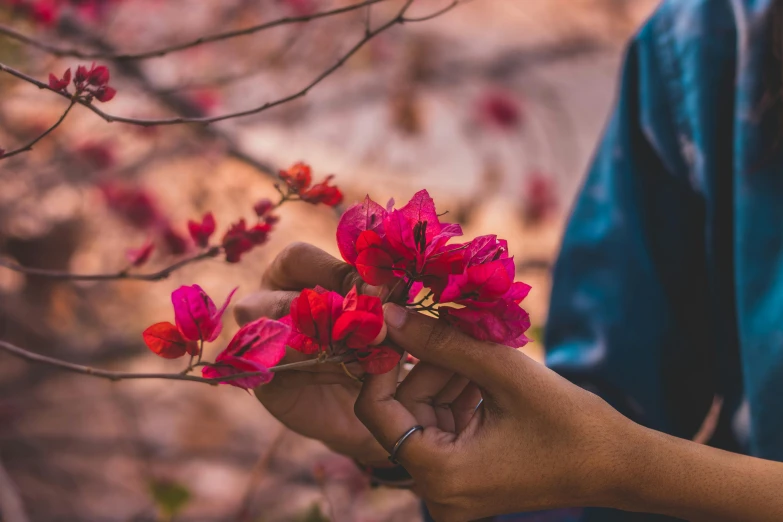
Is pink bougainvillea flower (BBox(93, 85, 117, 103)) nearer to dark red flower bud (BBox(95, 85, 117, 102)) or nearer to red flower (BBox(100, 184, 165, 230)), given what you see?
dark red flower bud (BBox(95, 85, 117, 102))

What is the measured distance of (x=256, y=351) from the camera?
1.22ft

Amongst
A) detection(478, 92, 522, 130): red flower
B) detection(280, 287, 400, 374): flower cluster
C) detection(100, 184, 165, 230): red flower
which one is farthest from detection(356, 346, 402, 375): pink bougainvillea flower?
detection(478, 92, 522, 130): red flower

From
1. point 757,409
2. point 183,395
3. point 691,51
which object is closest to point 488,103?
point 183,395

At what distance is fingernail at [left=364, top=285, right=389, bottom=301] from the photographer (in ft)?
1.28

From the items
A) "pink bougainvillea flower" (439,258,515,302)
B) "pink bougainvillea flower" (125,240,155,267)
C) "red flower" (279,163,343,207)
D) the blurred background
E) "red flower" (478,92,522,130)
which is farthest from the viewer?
"red flower" (478,92,522,130)

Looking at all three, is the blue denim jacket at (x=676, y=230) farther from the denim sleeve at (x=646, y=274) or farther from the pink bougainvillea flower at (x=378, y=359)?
the pink bougainvillea flower at (x=378, y=359)

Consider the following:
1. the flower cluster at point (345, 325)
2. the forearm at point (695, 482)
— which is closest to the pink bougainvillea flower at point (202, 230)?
the flower cluster at point (345, 325)

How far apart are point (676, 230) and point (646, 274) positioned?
0.20ft

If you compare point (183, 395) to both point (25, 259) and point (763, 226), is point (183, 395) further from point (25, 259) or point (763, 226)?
point (763, 226)

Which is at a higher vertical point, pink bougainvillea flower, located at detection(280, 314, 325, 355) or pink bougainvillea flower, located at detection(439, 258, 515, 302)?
pink bougainvillea flower, located at detection(280, 314, 325, 355)

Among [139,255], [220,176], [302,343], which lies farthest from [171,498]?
[220,176]

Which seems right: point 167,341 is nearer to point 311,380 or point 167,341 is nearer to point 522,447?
point 311,380

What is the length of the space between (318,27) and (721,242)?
140cm

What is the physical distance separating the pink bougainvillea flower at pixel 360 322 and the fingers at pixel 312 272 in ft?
0.12
